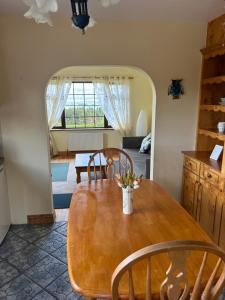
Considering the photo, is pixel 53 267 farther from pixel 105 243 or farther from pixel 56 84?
pixel 56 84

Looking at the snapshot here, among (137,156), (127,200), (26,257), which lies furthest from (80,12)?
(137,156)

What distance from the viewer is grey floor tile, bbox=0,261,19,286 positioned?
2.04m

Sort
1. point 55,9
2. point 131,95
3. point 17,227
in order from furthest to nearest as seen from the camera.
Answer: point 131,95
point 17,227
point 55,9

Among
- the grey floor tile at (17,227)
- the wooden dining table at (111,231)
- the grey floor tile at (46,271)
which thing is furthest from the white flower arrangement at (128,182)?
the grey floor tile at (17,227)

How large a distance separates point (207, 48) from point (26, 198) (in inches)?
109

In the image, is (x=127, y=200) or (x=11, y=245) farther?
(x=11, y=245)

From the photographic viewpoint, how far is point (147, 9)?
228 centimetres

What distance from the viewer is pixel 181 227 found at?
1482 mm

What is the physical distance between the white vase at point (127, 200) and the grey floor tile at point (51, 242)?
124 cm

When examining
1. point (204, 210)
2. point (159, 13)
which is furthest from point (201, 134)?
point (159, 13)

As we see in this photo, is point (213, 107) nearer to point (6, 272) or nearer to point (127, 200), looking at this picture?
point (127, 200)

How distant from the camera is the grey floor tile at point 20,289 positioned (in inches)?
73.2

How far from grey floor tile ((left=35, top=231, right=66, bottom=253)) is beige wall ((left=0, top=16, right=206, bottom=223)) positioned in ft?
1.27

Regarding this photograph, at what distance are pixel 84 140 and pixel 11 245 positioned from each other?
4.12 metres
